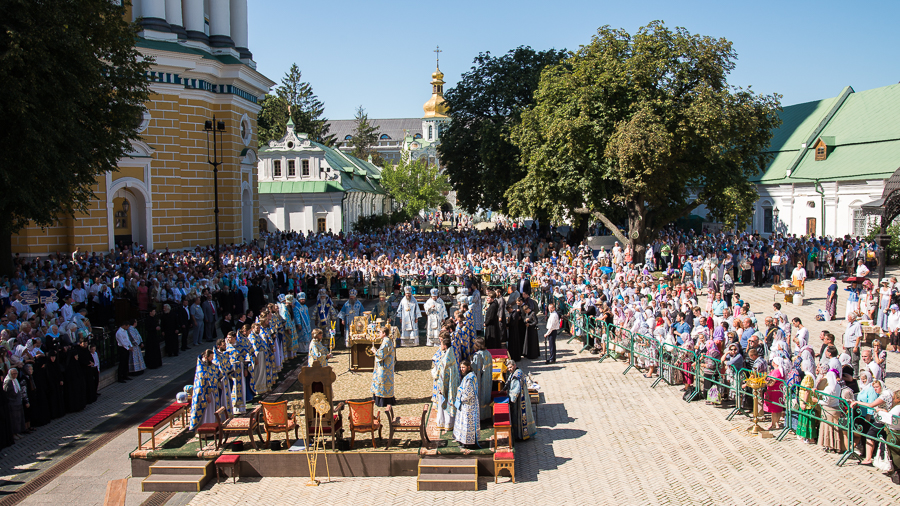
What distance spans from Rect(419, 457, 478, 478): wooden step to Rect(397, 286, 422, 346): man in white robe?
8379 mm

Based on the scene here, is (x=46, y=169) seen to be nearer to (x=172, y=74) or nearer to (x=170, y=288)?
(x=170, y=288)

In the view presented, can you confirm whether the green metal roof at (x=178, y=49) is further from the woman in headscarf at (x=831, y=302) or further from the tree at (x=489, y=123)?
the woman in headscarf at (x=831, y=302)

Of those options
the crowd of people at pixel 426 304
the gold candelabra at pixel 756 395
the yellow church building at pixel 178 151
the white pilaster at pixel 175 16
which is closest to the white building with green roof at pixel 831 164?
Result: the crowd of people at pixel 426 304

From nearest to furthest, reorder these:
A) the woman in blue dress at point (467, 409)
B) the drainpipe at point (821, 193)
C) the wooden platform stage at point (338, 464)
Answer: the wooden platform stage at point (338, 464) < the woman in blue dress at point (467, 409) < the drainpipe at point (821, 193)

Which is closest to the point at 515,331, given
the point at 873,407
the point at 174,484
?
the point at 873,407

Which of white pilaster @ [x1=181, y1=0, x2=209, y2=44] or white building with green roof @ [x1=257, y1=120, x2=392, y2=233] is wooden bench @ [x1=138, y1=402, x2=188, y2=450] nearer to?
white pilaster @ [x1=181, y1=0, x2=209, y2=44]

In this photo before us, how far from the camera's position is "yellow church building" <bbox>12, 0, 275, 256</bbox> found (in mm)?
28422

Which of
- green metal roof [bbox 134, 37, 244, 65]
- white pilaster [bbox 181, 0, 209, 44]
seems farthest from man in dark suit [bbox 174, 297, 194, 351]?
white pilaster [bbox 181, 0, 209, 44]

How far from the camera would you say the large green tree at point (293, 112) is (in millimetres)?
70688

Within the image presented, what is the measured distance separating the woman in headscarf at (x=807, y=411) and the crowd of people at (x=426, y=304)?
164 millimetres

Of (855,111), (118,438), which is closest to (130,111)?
(118,438)

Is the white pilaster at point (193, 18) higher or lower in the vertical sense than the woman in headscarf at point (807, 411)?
higher

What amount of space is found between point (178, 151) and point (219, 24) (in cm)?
735

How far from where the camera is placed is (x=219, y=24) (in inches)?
1355
